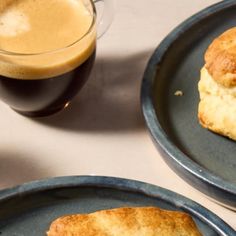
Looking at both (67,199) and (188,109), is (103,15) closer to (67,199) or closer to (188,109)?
(188,109)

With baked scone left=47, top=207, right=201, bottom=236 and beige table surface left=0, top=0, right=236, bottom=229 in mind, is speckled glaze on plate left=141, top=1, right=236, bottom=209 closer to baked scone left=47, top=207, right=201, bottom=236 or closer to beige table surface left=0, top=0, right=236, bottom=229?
beige table surface left=0, top=0, right=236, bottom=229

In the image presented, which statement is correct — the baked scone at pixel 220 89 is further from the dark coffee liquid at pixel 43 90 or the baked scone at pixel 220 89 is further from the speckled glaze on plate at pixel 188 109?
the dark coffee liquid at pixel 43 90

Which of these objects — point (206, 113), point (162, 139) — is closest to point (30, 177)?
point (162, 139)

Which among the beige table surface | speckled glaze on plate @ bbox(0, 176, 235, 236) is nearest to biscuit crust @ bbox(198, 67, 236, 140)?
the beige table surface

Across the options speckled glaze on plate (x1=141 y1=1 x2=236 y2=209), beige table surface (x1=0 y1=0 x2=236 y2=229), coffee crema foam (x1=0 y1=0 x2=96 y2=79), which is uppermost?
coffee crema foam (x1=0 y1=0 x2=96 y2=79)

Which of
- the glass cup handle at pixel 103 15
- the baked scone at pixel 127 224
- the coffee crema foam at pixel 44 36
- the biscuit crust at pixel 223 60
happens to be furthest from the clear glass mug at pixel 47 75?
the baked scone at pixel 127 224
